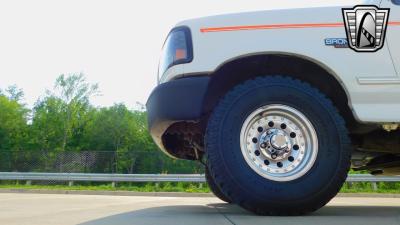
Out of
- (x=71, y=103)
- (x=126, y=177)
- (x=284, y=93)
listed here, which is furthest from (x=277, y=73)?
(x=71, y=103)

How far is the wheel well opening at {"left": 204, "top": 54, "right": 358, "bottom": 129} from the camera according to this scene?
3553 mm

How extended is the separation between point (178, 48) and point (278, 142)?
3.67 feet

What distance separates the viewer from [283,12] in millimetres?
3516

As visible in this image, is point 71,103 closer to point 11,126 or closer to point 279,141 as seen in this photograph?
point 11,126

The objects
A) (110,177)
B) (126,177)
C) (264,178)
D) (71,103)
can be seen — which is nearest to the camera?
(264,178)

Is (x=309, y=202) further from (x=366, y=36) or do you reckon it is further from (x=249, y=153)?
(x=366, y=36)

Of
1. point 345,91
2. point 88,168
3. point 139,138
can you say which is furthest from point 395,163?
point 139,138

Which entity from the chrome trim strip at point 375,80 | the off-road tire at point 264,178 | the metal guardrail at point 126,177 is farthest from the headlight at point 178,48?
the metal guardrail at point 126,177

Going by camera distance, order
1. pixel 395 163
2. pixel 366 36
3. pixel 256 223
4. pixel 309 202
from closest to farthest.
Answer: pixel 256 223 → pixel 309 202 → pixel 366 36 → pixel 395 163

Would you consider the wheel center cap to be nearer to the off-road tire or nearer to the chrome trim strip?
the off-road tire

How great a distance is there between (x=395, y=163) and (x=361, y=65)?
128 cm

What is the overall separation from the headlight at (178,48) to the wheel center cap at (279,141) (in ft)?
2.98

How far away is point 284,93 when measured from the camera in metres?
3.37

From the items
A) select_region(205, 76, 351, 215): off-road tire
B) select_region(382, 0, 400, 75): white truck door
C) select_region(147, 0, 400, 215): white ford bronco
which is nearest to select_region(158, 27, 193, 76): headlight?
select_region(147, 0, 400, 215): white ford bronco
